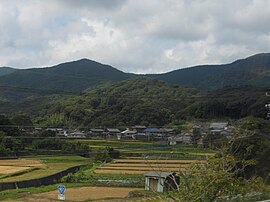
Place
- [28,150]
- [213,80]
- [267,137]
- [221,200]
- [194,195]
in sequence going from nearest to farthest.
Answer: [194,195], [221,200], [267,137], [28,150], [213,80]

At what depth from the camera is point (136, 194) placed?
25406 mm

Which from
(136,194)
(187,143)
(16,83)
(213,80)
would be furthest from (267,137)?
(213,80)

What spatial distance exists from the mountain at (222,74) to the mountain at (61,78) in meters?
24.7

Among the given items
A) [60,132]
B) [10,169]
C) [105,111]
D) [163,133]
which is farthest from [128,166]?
[10,169]

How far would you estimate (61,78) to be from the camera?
133500mm

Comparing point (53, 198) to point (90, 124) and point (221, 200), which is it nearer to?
point (221, 200)

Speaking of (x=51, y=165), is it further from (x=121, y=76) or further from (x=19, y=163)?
(x=121, y=76)

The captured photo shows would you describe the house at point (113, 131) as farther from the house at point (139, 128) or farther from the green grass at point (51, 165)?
the green grass at point (51, 165)

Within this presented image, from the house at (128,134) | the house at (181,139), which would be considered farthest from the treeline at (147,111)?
the house at (181,139)

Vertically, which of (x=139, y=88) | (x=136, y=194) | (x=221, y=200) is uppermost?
(x=139, y=88)

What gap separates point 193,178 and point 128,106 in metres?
38.1

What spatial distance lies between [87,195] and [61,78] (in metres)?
110

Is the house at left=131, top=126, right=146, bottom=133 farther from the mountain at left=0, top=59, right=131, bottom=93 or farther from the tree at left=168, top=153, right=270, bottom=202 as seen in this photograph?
the mountain at left=0, top=59, right=131, bottom=93

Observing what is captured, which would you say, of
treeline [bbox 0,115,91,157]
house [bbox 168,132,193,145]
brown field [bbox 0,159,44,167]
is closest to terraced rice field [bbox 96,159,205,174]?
house [bbox 168,132,193,145]
